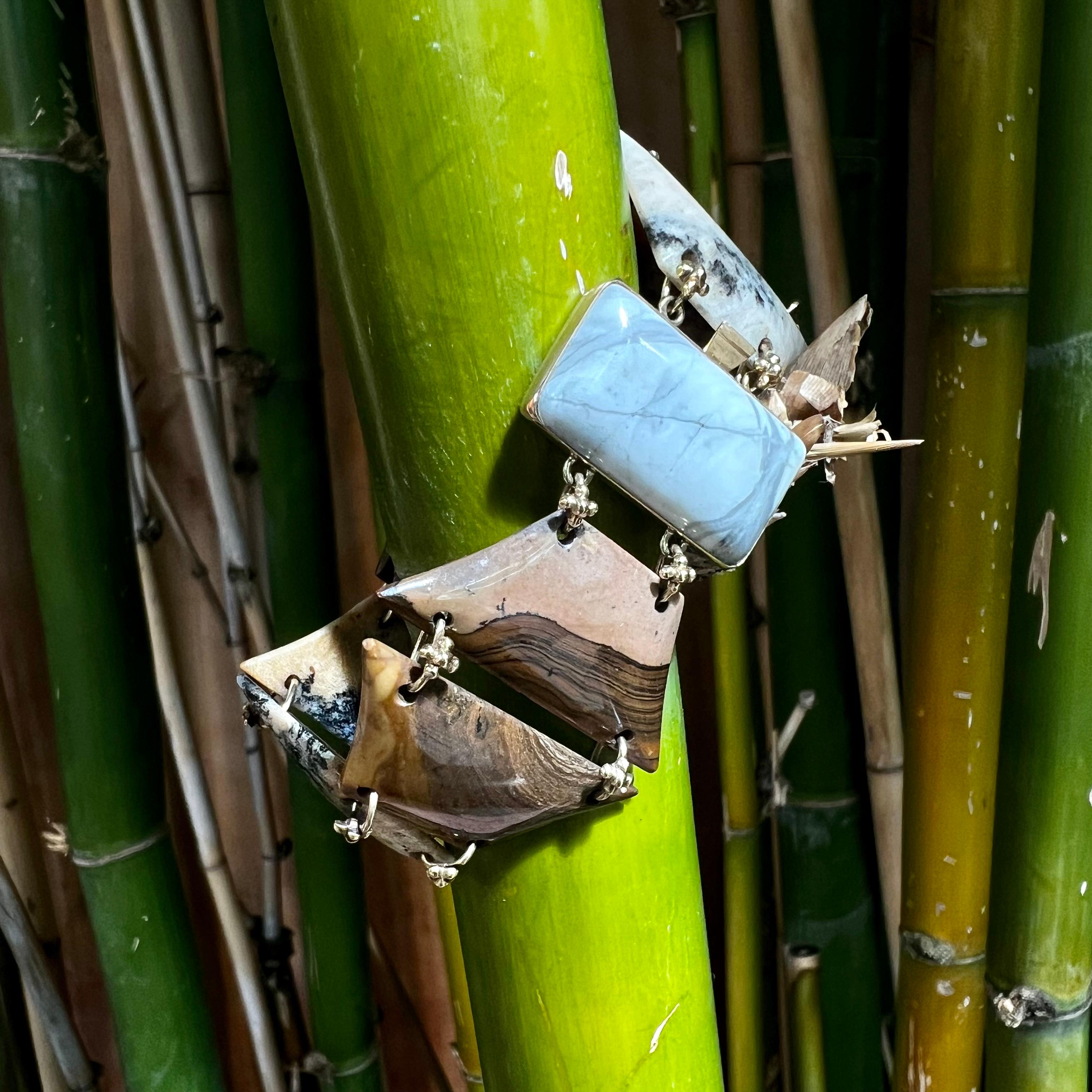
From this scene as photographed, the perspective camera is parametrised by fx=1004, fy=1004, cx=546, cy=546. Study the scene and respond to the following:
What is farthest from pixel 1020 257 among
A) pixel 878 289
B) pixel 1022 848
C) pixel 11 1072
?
pixel 11 1072

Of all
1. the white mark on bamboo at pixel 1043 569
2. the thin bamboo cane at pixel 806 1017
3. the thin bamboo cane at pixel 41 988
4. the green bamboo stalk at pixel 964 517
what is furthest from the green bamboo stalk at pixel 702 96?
the thin bamboo cane at pixel 41 988

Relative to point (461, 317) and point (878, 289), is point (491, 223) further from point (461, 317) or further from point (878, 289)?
point (878, 289)

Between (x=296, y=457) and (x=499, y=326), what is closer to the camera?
(x=499, y=326)

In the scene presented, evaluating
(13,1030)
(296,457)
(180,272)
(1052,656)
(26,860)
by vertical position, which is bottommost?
(13,1030)

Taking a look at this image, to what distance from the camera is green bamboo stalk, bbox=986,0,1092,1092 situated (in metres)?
0.39

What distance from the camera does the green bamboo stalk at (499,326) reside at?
24 cm

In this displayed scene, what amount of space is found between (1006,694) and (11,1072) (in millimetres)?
644

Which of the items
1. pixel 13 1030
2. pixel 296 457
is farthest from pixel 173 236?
pixel 13 1030

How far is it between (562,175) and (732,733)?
1.18 feet

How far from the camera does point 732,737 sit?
538mm

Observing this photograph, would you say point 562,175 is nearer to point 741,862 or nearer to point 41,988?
point 741,862

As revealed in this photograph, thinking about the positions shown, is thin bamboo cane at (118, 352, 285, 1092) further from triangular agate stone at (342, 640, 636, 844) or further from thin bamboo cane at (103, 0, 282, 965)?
triangular agate stone at (342, 640, 636, 844)

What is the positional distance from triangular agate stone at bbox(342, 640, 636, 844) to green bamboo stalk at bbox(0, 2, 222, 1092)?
29cm

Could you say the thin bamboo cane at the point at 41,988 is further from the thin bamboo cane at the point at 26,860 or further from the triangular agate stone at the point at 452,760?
the triangular agate stone at the point at 452,760
